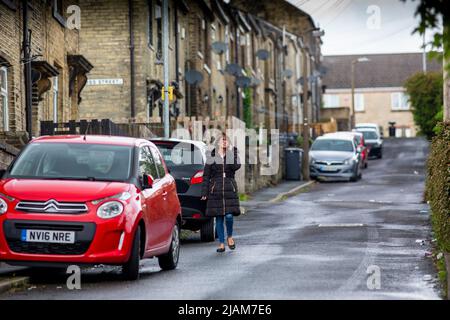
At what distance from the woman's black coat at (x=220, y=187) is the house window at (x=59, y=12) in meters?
11.0

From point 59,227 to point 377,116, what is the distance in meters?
97.9

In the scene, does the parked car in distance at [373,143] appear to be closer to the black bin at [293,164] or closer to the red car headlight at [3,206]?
the black bin at [293,164]

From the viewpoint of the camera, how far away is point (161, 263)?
49.5 feet

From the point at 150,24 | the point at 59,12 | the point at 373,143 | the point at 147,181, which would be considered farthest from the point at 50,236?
the point at 373,143

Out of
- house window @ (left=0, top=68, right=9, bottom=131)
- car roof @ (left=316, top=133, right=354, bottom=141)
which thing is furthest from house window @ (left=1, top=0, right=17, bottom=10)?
car roof @ (left=316, top=133, right=354, bottom=141)

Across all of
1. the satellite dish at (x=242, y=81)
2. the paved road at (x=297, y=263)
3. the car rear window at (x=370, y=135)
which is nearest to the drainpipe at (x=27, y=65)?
the paved road at (x=297, y=263)

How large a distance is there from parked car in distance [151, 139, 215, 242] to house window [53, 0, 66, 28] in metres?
9.23

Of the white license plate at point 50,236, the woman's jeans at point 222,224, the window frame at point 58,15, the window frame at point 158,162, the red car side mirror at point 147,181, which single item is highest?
the window frame at point 58,15

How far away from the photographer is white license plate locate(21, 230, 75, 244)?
505 inches

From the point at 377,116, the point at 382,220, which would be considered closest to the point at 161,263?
the point at 382,220

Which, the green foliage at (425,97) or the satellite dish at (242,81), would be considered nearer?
the satellite dish at (242,81)

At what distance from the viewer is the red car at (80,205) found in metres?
12.9

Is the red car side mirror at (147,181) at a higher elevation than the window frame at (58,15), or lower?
lower
